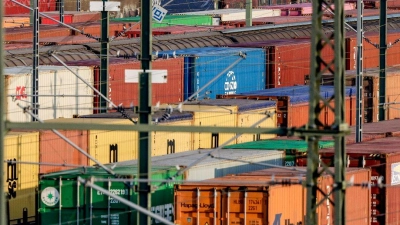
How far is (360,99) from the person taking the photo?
2933 cm

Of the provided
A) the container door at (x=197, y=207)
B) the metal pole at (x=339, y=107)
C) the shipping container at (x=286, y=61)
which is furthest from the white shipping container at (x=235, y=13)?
the metal pole at (x=339, y=107)

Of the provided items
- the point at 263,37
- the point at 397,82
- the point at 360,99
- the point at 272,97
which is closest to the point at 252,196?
the point at 360,99

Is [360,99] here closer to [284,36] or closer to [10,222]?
[10,222]

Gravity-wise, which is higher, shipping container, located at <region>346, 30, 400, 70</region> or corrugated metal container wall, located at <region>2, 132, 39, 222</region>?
shipping container, located at <region>346, 30, 400, 70</region>

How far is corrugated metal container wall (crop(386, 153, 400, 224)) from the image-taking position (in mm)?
24344

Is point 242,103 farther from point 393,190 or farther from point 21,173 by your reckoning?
point 21,173

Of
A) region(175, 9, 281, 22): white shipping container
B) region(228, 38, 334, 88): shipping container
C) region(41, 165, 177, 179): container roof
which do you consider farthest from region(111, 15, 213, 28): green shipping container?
region(41, 165, 177, 179): container roof

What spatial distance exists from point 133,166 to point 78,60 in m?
15.7

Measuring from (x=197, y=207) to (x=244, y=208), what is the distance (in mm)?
811

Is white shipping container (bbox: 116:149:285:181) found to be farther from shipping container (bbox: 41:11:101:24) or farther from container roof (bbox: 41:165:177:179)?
shipping container (bbox: 41:11:101:24)

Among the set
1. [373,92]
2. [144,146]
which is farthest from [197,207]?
[373,92]

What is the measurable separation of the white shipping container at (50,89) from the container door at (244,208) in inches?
438

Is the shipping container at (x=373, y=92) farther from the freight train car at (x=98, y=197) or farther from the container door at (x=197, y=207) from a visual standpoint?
the container door at (x=197, y=207)

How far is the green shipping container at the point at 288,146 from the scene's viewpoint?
2488 cm
